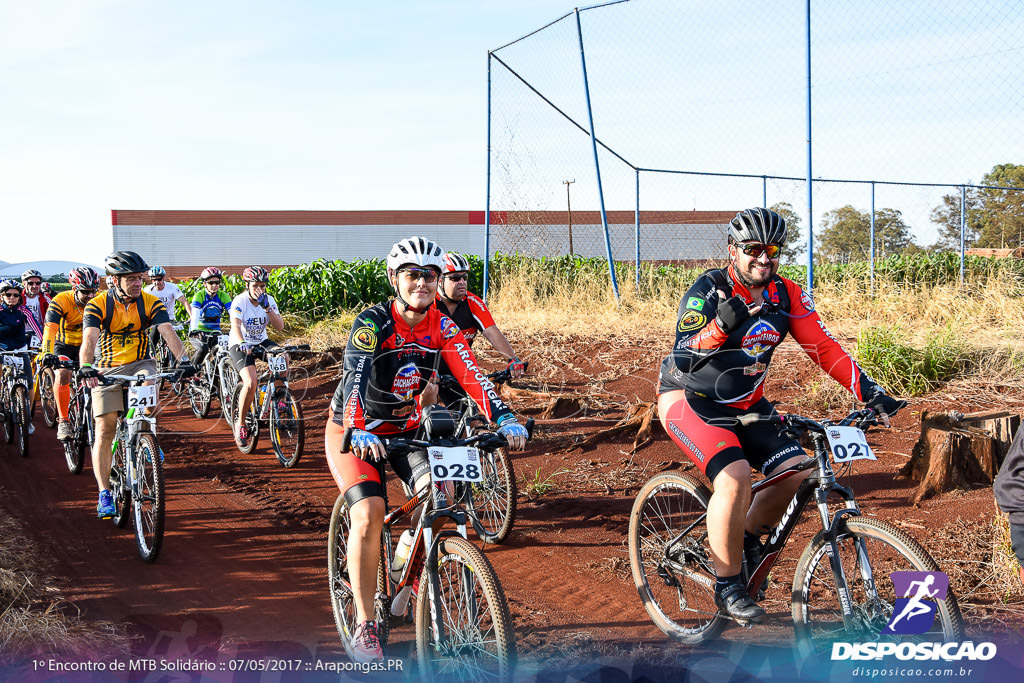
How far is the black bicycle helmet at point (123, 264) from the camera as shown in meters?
7.08

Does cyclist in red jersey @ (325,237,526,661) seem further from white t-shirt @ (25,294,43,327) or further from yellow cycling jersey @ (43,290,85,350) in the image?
white t-shirt @ (25,294,43,327)

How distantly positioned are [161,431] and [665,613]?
9110 mm

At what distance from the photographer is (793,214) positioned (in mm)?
15758

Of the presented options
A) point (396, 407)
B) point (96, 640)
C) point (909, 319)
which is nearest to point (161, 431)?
point (96, 640)

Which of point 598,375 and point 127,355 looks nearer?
point 127,355

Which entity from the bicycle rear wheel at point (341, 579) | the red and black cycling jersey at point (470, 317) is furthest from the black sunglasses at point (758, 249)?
the red and black cycling jersey at point (470, 317)

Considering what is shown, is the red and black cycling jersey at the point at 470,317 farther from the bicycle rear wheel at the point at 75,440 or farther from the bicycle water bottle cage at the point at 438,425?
the bicycle rear wheel at the point at 75,440

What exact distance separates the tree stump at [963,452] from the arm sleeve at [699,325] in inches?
120

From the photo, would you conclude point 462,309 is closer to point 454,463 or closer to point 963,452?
point 454,463

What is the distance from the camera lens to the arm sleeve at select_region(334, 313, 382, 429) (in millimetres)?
4176

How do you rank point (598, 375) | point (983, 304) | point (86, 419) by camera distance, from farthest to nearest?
point (598, 375), point (983, 304), point (86, 419)

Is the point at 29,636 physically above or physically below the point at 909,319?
below

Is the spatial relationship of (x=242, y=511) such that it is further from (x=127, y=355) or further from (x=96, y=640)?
(x=96, y=640)

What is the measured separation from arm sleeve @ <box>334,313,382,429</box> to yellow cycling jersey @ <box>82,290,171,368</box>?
3.74 metres
